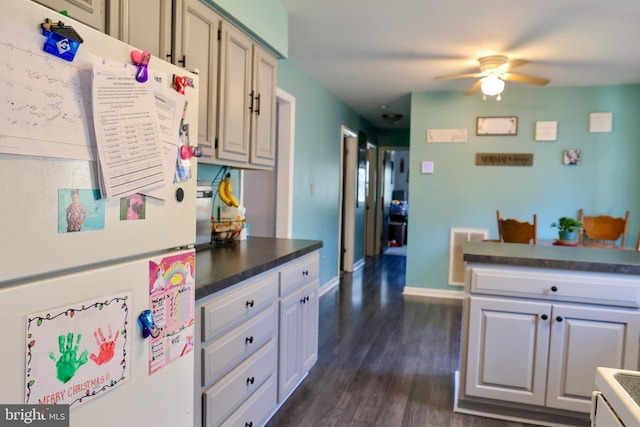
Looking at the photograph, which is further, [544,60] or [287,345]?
[544,60]

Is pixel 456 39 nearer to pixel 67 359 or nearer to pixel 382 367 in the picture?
pixel 382 367

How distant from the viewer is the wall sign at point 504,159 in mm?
4684

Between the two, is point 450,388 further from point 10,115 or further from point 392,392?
point 10,115

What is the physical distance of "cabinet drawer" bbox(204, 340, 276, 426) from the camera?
5.28 ft

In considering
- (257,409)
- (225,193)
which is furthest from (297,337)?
(225,193)

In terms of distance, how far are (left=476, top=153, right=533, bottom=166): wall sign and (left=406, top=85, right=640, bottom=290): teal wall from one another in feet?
0.15

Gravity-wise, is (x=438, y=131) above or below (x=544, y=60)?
below

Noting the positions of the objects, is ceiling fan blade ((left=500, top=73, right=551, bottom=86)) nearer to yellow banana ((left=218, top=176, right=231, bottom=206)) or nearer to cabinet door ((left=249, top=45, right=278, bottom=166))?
cabinet door ((left=249, top=45, right=278, bottom=166))

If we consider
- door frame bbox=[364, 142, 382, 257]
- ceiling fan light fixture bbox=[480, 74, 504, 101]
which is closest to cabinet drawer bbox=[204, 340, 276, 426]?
ceiling fan light fixture bbox=[480, 74, 504, 101]

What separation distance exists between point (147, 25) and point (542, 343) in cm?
234

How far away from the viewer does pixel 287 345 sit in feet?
7.74

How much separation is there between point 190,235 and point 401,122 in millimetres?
6262

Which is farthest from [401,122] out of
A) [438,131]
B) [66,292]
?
A: [66,292]

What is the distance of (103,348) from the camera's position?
3.13 feet
